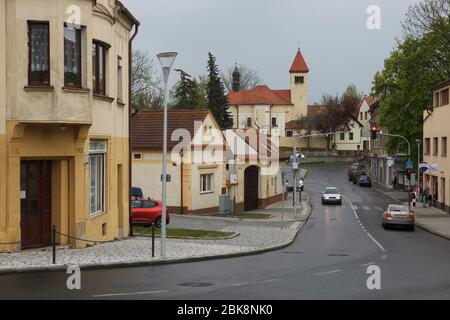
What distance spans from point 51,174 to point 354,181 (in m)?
67.7

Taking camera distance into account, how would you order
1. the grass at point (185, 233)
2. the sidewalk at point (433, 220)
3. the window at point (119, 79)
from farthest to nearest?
the sidewalk at point (433, 220), the grass at point (185, 233), the window at point (119, 79)

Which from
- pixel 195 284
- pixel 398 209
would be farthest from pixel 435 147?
pixel 195 284

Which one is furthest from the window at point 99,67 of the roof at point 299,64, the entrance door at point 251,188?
the roof at point 299,64

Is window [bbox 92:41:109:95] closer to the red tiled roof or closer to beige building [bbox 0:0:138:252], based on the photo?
beige building [bbox 0:0:138:252]

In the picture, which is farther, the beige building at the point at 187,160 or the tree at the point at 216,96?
the tree at the point at 216,96

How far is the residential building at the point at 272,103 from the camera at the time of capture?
132875mm

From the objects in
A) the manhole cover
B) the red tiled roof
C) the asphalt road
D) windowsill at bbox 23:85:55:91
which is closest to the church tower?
the red tiled roof

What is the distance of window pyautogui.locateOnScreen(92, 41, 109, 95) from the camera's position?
21.2m

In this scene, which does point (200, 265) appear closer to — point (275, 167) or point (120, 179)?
point (120, 179)

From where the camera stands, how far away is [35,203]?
19688 mm

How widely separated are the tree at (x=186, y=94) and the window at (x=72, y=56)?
2481 inches

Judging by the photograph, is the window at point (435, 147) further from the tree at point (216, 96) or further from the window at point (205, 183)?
the tree at point (216, 96)

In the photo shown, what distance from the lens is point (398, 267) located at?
19.0 metres

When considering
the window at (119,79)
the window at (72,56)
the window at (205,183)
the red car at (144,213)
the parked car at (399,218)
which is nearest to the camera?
the window at (72,56)
